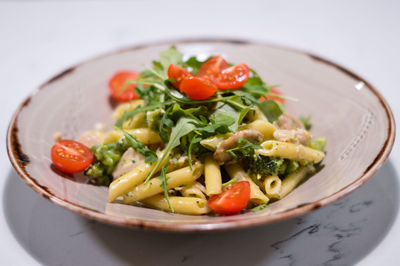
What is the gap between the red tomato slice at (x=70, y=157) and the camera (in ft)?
10.3

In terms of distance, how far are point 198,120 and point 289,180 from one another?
80 centimetres

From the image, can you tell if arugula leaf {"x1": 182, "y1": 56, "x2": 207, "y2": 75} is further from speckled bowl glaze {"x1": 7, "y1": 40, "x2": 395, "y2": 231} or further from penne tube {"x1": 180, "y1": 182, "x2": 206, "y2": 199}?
penne tube {"x1": 180, "y1": 182, "x2": 206, "y2": 199}

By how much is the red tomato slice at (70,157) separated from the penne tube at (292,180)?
4.85 ft

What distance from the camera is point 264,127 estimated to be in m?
3.17

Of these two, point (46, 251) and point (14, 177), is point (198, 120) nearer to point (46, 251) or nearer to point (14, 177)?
point (46, 251)

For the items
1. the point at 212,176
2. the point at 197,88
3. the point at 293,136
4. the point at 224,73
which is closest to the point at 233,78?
the point at 224,73

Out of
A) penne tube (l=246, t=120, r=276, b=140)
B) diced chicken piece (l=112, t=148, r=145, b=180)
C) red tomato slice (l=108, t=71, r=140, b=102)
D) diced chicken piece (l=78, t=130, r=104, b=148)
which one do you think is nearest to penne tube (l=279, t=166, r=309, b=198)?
penne tube (l=246, t=120, r=276, b=140)

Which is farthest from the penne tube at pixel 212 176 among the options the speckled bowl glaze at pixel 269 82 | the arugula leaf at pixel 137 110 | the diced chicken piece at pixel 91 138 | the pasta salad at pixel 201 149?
the diced chicken piece at pixel 91 138

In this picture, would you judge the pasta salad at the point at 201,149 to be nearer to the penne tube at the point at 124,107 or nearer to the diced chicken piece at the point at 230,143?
the diced chicken piece at the point at 230,143

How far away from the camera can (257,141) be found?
3.07 metres

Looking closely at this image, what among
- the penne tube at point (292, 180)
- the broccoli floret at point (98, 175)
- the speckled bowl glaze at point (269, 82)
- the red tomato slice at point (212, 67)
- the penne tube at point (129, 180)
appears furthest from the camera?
the red tomato slice at point (212, 67)

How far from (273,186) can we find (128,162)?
3.58 feet

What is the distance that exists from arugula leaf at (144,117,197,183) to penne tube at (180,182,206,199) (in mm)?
255

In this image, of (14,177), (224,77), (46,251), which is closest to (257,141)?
(224,77)
